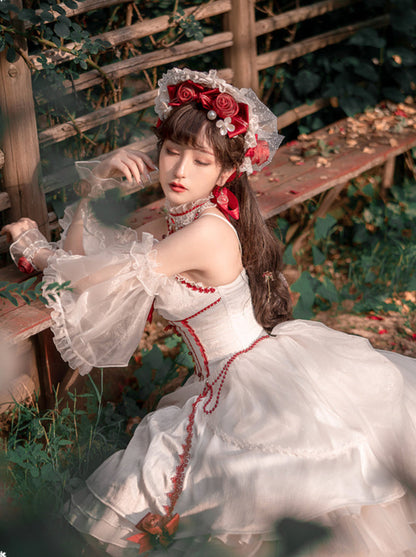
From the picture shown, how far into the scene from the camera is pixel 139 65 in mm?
3553

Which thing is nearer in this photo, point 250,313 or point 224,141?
point 224,141

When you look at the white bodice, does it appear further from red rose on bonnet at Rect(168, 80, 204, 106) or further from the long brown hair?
red rose on bonnet at Rect(168, 80, 204, 106)

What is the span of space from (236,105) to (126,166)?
1.53 feet

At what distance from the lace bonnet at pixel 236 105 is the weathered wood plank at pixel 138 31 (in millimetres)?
787

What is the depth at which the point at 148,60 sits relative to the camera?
360 centimetres

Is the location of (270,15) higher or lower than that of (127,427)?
higher

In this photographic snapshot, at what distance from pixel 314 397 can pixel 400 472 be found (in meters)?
0.37

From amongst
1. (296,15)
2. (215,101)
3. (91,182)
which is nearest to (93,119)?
(91,182)

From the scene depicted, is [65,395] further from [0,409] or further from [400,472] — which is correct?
[400,472]

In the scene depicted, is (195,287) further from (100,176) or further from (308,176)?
(308,176)

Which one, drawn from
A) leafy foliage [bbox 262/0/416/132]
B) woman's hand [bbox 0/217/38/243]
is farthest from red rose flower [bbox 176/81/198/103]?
leafy foliage [bbox 262/0/416/132]

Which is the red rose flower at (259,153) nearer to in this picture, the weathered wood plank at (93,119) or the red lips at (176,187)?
the red lips at (176,187)

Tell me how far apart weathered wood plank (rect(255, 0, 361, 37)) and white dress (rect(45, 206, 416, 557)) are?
2528mm

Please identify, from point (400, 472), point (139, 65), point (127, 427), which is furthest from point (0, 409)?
point (139, 65)
